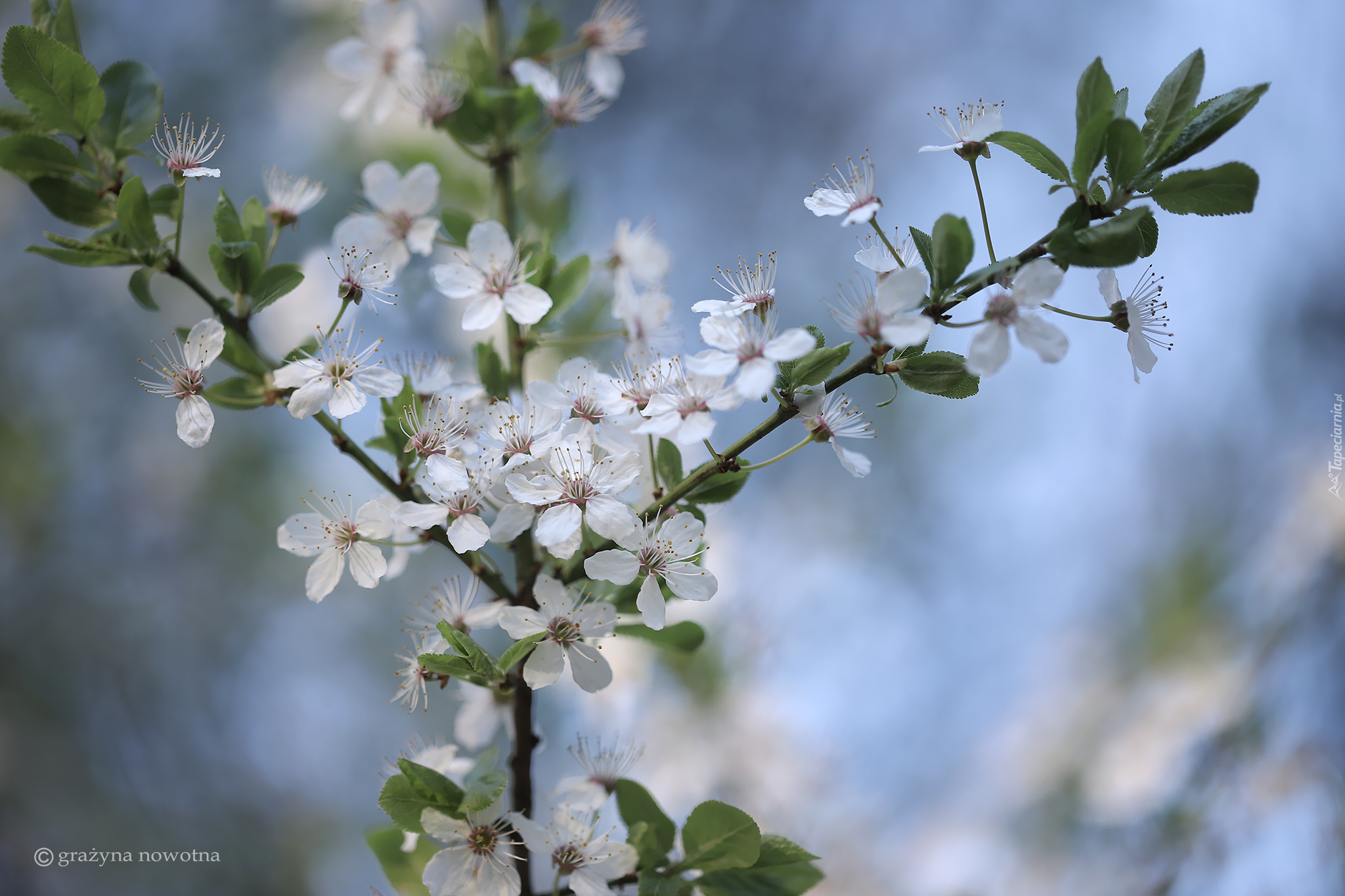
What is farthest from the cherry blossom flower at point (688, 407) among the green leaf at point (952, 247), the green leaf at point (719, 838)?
the green leaf at point (719, 838)

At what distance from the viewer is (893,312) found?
1.19ft

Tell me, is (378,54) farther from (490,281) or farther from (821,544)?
(821,544)

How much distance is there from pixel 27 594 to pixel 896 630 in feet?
4.13

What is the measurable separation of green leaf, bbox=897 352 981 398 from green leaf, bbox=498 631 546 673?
23 cm

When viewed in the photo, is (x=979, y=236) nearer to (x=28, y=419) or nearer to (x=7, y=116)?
(x=7, y=116)

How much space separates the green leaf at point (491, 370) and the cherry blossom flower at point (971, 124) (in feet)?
0.94

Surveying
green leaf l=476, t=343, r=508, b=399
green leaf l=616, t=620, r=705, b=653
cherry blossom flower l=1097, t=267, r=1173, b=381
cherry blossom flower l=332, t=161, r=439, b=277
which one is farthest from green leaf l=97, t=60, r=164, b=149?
cherry blossom flower l=1097, t=267, r=1173, b=381

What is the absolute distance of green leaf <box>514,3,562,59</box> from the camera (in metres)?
0.65

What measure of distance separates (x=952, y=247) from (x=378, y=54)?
1.83ft

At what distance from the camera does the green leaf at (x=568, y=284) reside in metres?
0.57

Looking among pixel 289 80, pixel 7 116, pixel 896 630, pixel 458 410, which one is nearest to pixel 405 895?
pixel 458 410

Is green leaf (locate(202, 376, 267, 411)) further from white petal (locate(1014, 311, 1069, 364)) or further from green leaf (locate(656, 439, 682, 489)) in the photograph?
white petal (locate(1014, 311, 1069, 364))

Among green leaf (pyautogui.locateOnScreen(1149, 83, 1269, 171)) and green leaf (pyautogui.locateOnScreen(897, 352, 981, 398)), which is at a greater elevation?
green leaf (pyautogui.locateOnScreen(1149, 83, 1269, 171))

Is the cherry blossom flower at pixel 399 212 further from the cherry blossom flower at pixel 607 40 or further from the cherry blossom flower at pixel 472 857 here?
the cherry blossom flower at pixel 472 857
